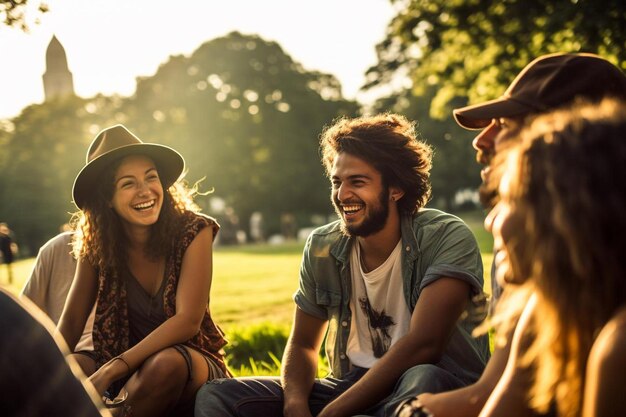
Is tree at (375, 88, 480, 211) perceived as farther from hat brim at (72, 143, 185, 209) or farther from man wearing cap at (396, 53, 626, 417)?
man wearing cap at (396, 53, 626, 417)

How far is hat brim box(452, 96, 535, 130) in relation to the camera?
321 centimetres

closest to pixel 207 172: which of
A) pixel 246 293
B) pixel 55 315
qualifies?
pixel 246 293

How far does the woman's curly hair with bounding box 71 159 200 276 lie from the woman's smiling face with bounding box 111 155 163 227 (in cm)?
6

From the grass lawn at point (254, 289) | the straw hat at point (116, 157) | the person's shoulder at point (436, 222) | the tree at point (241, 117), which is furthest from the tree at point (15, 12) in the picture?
the tree at point (241, 117)

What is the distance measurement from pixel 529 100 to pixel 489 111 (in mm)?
185

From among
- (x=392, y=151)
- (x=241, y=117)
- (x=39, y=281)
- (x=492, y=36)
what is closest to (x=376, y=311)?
(x=392, y=151)

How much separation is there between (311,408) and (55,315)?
212 centimetres

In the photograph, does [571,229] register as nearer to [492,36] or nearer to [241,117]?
[492,36]

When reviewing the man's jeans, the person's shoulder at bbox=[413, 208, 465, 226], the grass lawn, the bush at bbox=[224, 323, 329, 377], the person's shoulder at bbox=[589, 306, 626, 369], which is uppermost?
the person's shoulder at bbox=[413, 208, 465, 226]

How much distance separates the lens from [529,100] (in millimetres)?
3193

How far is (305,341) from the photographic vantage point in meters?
4.27

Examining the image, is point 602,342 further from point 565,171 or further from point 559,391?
point 565,171

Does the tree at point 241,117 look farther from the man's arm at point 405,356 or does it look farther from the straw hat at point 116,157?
the man's arm at point 405,356

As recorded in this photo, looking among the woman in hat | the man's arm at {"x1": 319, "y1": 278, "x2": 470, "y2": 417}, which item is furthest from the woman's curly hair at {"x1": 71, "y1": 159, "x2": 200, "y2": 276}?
the man's arm at {"x1": 319, "y1": 278, "x2": 470, "y2": 417}
